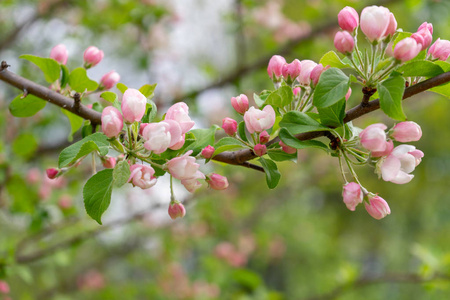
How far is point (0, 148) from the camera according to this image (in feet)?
3.90

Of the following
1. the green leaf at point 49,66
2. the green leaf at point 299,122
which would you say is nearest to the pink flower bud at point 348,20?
the green leaf at point 299,122

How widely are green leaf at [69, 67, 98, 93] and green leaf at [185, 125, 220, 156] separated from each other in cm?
21

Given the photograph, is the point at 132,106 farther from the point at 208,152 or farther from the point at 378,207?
the point at 378,207

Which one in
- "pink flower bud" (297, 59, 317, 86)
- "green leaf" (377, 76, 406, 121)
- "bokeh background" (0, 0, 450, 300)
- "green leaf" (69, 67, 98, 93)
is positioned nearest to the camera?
"green leaf" (377, 76, 406, 121)

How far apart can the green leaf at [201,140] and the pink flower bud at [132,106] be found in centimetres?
10

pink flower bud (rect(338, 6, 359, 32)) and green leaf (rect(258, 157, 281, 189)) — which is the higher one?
pink flower bud (rect(338, 6, 359, 32))

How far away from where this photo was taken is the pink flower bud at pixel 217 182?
1.96ft

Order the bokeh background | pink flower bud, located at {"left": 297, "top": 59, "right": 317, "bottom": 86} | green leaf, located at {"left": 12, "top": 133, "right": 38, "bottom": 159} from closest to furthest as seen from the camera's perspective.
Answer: pink flower bud, located at {"left": 297, "top": 59, "right": 317, "bottom": 86}
green leaf, located at {"left": 12, "top": 133, "right": 38, "bottom": 159}
the bokeh background

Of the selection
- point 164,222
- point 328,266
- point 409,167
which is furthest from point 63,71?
point 328,266

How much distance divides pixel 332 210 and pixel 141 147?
6241 millimetres

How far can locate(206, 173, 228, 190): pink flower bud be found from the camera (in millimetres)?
596

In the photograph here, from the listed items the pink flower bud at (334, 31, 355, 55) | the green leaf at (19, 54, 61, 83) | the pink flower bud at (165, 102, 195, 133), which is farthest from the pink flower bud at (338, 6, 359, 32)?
the green leaf at (19, 54, 61, 83)

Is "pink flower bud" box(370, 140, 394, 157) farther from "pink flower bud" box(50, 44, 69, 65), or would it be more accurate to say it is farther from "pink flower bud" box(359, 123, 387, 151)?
"pink flower bud" box(50, 44, 69, 65)

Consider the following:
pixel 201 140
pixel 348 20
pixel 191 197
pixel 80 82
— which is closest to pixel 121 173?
pixel 201 140
